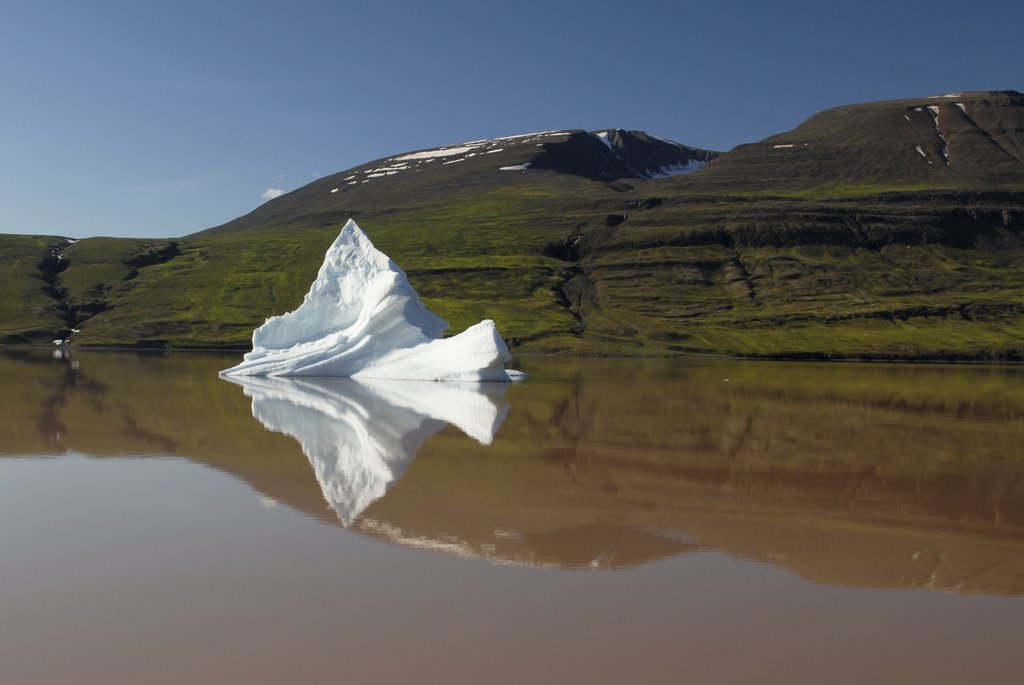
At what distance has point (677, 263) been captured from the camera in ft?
374

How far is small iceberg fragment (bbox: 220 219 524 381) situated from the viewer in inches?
1658

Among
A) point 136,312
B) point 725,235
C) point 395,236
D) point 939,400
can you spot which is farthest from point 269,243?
point 939,400

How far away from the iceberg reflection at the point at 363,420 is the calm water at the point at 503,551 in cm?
17

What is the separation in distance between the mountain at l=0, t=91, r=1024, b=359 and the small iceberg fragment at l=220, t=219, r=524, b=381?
3816 cm

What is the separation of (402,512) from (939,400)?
3086 centimetres

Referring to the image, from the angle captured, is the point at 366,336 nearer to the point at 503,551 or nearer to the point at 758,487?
the point at 758,487

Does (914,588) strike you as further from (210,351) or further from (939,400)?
(210,351)

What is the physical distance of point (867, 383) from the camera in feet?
157

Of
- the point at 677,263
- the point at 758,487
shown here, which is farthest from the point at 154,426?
the point at 677,263

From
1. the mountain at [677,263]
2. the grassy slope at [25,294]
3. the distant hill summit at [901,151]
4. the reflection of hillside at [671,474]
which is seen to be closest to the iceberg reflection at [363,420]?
the reflection of hillside at [671,474]

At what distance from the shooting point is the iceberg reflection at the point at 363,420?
54.2 ft

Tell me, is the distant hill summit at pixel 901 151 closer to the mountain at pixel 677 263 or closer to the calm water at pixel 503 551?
the mountain at pixel 677 263

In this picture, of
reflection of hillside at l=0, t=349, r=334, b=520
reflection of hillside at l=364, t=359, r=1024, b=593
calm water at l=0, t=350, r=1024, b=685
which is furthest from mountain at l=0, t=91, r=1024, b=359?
calm water at l=0, t=350, r=1024, b=685

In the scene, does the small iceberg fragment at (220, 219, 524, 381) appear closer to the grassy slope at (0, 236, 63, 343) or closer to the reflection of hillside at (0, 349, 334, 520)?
the reflection of hillside at (0, 349, 334, 520)
